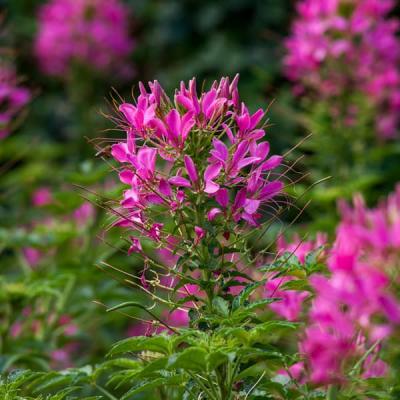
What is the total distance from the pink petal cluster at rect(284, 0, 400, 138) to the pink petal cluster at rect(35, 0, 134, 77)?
4.62ft

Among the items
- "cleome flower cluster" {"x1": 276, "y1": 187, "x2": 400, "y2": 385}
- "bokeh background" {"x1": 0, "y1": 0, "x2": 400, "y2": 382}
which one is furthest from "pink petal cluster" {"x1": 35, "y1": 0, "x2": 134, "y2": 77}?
"cleome flower cluster" {"x1": 276, "y1": 187, "x2": 400, "y2": 385}

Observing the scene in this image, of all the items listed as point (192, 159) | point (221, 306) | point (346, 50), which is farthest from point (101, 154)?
point (346, 50)

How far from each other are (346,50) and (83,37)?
166cm

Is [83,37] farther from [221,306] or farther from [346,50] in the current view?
[221,306]

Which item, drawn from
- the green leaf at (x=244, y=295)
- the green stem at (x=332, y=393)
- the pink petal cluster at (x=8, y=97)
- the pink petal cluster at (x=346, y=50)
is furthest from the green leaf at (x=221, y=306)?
the pink petal cluster at (x=346, y=50)

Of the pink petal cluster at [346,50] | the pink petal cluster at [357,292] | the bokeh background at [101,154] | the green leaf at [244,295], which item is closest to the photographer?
the pink petal cluster at [357,292]

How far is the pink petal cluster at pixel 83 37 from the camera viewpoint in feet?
14.0

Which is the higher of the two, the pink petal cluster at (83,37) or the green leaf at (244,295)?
the pink petal cluster at (83,37)

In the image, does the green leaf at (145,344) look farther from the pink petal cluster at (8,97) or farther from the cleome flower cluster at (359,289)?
the pink petal cluster at (8,97)

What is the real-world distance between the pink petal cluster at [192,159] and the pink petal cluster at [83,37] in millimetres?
2964

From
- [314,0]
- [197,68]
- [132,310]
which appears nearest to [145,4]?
[197,68]

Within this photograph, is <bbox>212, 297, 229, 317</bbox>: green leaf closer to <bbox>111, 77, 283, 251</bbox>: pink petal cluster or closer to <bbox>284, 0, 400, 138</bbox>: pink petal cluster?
<bbox>111, 77, 283, 251</bbox>: pink petal cluster

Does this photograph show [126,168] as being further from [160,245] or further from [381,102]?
[381,102]

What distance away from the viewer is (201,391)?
1.40m
